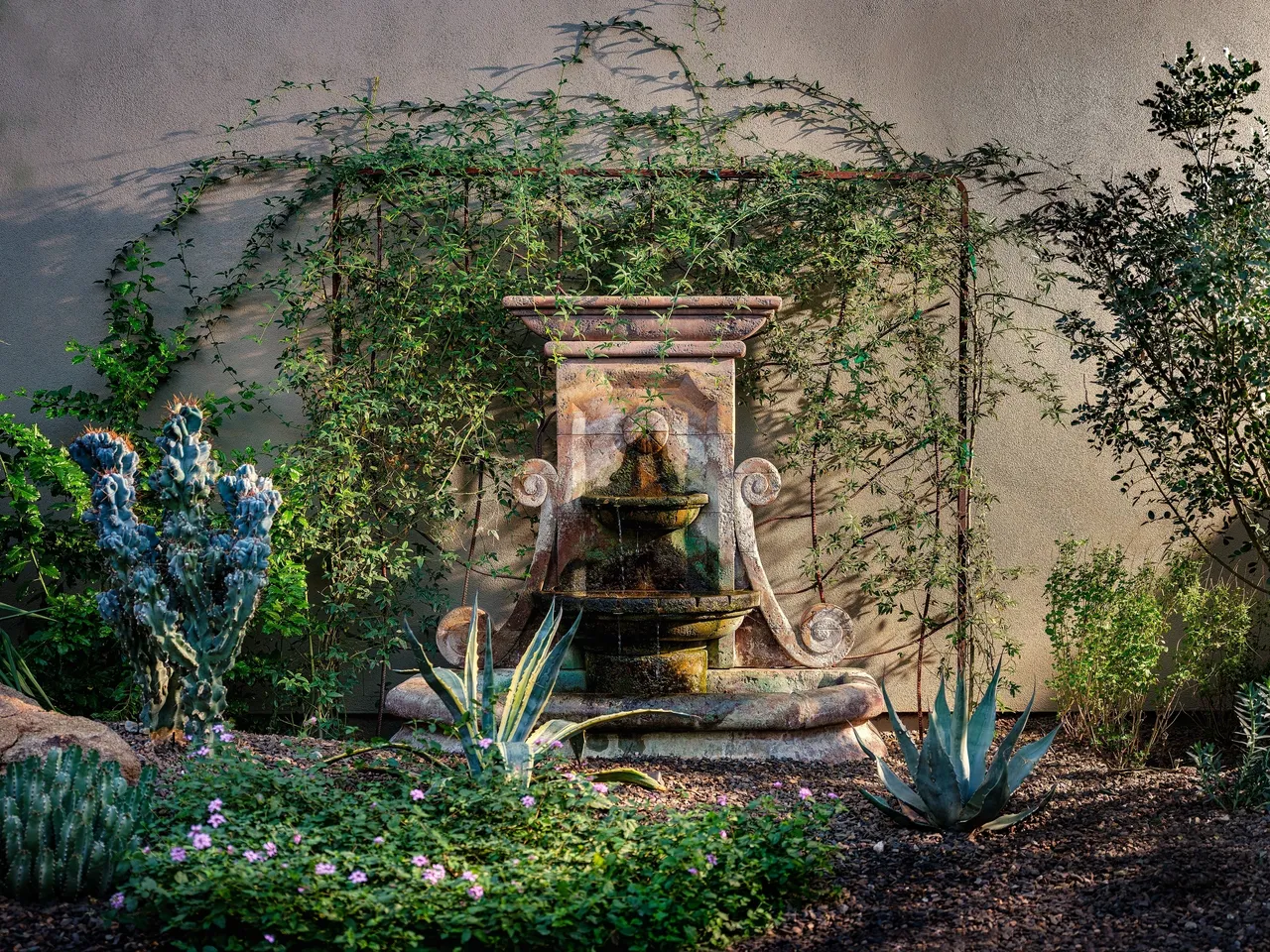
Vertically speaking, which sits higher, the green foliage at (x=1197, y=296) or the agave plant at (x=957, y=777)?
the green foliage at (x=1197, y=296)

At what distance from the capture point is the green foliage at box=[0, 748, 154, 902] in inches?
107

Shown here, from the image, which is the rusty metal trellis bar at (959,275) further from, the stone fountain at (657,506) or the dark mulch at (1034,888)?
the dark mulch at (1034,888)

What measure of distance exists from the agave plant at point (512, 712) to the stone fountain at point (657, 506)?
98 cm

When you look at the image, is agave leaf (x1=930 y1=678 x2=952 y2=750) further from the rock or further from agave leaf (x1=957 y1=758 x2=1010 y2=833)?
the rock

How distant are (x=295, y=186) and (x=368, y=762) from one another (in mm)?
3148

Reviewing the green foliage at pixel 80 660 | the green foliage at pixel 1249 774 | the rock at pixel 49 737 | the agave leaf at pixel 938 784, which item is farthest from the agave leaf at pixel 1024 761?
the green foliage at pixel 80 660

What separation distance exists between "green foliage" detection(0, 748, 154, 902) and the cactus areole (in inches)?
37.4

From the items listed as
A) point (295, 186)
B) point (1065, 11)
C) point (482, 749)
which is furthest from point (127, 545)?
point (1065, 11)

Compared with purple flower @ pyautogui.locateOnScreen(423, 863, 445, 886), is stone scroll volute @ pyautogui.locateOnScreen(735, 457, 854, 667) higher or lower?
higher

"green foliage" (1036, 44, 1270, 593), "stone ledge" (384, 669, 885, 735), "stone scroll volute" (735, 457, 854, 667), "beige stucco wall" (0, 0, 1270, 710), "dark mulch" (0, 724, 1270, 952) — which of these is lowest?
"dark mulch" (0, 724, 1270, 952)

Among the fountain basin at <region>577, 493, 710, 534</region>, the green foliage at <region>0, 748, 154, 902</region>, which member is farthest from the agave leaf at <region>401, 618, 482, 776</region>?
the fountain basin at <region>577, 493, 710, 534</region>

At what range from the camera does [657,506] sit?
15.8ft

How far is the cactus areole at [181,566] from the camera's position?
381cm

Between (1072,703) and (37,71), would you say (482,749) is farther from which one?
(37,71)
